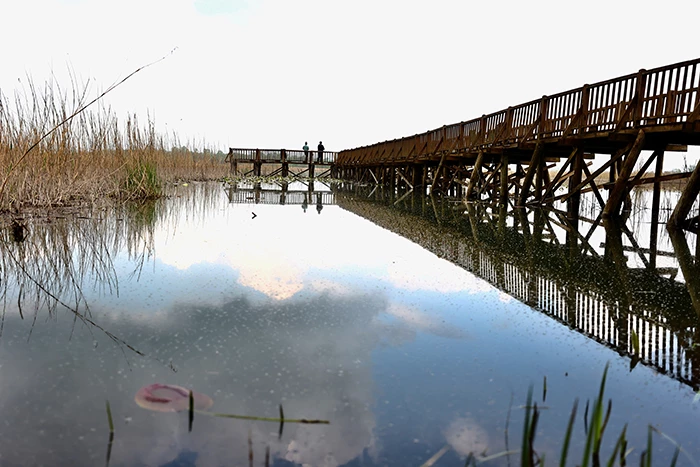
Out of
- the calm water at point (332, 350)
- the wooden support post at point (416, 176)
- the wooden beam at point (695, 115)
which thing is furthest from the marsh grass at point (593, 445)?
the wooden support post at point (416, 176)

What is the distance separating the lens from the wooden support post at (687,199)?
7859 mm

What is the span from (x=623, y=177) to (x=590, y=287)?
18.8 ft

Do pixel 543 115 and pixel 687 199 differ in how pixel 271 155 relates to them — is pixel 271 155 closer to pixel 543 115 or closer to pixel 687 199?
pixel 543 115

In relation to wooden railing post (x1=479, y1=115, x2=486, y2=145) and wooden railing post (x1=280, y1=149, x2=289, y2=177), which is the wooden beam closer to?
wooden railing post (x1=479, y1=115, x2=486, y2=145)

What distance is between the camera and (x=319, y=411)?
2.01m

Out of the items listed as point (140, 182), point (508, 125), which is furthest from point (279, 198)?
point (508, 125)

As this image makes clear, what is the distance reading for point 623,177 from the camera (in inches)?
362

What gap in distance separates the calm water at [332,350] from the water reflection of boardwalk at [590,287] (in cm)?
2

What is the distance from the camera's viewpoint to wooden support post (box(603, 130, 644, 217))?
29.3ft

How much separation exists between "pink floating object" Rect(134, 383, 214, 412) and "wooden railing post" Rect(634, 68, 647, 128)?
28.9 ft

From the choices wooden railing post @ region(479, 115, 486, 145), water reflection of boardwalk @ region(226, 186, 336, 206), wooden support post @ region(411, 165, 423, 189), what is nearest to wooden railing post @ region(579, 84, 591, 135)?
wooden railing post @ region(479, 115, 486, 145)

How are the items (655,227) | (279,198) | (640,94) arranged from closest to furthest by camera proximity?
1. (655,227)
2. (640,94)
3. (279,198)

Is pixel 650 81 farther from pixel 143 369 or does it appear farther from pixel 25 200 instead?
pixel 25 200

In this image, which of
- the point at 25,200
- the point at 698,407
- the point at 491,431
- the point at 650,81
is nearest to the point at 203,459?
the point at 491,431
